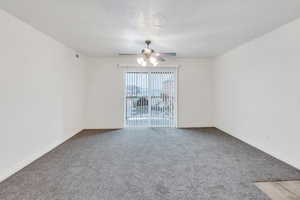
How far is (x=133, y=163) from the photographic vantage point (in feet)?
9.48

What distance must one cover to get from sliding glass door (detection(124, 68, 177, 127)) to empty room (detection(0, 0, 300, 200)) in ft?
2.25

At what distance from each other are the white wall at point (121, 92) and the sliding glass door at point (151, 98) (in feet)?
0.90

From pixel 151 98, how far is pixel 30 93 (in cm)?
361

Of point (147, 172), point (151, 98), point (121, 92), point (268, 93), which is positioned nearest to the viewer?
point (147, 172)

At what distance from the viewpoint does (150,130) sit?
525 centimetres

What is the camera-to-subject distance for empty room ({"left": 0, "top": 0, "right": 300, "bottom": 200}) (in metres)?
2.16

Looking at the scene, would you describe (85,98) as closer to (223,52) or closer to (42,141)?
(42,141)

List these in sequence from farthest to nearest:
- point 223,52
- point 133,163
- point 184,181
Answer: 1. point 223,52
2. point 133,163
3. point 184,181

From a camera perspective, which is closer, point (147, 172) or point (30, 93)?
point (147, 172)

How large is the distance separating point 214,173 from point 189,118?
3.18 m

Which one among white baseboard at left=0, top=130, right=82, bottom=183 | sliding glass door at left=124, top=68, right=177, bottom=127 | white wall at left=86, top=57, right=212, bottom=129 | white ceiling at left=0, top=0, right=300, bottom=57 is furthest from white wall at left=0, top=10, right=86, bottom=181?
sliding glass door at left=124, top=68, right=177, bottom=127

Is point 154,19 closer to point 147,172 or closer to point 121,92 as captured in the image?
point 147,172

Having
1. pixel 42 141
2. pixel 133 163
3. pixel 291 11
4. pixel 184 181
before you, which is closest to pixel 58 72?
pixel 42 141

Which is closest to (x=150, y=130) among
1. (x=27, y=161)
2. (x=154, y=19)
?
(x=27, y=161)
